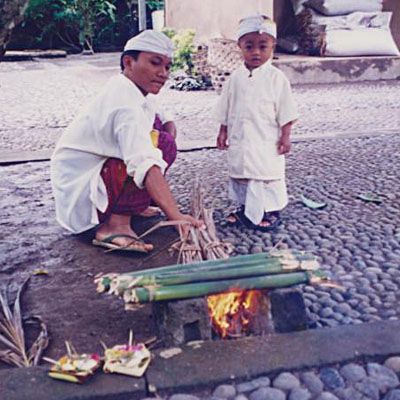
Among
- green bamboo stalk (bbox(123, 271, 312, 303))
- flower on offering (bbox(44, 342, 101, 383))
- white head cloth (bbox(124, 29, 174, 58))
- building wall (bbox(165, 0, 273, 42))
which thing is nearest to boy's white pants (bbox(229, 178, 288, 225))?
white head cloth (bbox(124, 29, 174, 58))

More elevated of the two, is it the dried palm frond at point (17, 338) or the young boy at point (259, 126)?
the young boy at point (259, 126)

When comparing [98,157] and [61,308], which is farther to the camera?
[98,157]

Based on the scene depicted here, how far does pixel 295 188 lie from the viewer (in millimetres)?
4230

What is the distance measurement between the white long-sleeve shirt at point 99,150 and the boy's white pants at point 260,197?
28.2 inches

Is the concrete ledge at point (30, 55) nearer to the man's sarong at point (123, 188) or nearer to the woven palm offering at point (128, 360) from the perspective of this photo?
→ the man's sarong at point (123, 188)

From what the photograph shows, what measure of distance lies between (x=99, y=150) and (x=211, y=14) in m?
8.88

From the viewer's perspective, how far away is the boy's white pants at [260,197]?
339cm

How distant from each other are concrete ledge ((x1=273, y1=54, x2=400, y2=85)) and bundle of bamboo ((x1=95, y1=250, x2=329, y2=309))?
739 centimetres

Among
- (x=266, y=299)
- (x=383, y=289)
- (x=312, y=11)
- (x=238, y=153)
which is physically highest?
(x=312, y=11)

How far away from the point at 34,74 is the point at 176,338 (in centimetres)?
1075

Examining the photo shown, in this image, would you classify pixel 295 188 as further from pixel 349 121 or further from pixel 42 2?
pixel 42 2

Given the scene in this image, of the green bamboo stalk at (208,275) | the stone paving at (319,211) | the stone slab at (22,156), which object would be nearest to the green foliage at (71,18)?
the stone paving at (319,211)

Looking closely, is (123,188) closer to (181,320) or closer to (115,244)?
(115,244)

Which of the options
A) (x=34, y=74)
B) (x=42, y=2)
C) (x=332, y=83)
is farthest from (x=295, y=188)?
(x=42, y=2)
